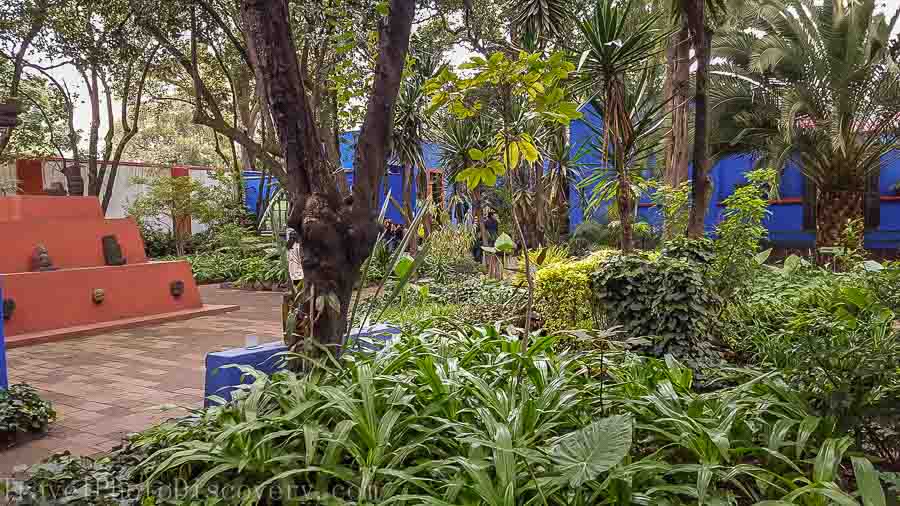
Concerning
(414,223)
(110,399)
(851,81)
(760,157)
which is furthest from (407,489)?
(760,157)

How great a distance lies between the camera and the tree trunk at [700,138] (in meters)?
6.29

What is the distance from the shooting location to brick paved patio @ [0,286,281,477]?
4.39 meters

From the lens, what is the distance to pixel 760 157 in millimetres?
13117

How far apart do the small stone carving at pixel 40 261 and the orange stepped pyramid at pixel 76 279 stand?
0.7 inches

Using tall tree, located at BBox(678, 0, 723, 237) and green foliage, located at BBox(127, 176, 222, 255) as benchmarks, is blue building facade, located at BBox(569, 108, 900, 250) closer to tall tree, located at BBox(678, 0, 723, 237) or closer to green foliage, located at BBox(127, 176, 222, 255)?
tall tree, located at BBox(678, 0, 723, 237)

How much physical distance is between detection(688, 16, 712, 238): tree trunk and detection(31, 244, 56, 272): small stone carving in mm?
8042

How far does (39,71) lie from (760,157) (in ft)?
53.0

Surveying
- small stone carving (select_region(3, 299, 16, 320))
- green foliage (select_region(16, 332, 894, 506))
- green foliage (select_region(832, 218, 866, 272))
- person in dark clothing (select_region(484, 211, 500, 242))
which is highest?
person in dark clothing (select_region(484, 211, 500, 242))

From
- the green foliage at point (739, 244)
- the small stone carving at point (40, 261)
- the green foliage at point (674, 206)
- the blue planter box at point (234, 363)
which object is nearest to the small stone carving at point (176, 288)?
the small stone carving at point (40, 261)

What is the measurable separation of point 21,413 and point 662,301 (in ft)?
15.7

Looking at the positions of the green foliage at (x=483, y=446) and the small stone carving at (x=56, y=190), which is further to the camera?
the small stone carving at (x=56, y=190)

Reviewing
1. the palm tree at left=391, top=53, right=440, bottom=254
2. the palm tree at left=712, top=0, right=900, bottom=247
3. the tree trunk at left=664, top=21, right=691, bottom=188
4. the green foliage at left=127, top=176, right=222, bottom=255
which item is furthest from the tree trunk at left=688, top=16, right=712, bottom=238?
the green foliage at left=127, top=176, right=222, bottom=255

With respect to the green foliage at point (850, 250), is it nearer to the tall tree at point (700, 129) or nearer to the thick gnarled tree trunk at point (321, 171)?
the tall tree at point (700, 129)

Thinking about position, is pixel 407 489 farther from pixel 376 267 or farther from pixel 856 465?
pixel 376 267
